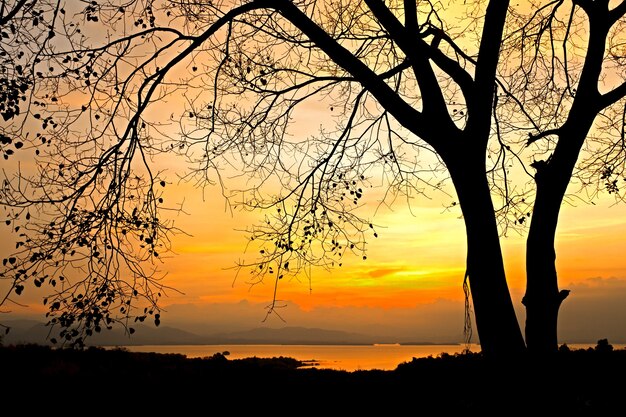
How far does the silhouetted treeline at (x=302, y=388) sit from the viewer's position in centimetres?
849

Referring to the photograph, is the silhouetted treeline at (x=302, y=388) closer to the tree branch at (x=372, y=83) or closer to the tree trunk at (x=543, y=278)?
the tree trunk at (x=543, y=278)

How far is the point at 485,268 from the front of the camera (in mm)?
8859

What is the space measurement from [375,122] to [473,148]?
3.95 m

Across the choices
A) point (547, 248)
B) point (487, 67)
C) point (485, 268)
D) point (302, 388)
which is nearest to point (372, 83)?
point (487, 67)

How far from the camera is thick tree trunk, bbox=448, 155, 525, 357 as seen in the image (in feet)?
28.5

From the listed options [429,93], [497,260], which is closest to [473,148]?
[429,93]

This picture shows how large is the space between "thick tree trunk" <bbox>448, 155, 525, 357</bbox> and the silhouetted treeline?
0.31 metres

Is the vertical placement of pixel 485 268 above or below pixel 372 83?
below

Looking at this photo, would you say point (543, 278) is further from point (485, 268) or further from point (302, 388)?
point (302, 388)

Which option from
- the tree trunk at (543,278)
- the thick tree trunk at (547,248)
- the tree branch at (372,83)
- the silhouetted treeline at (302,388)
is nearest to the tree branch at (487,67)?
the tree branch at (372,83)

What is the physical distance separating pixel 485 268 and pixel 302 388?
12.6 ft

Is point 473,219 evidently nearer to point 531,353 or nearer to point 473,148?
point 473,148

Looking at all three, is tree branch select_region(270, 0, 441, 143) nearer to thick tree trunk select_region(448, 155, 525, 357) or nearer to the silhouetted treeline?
thick tree trunk select_region(448, 155, 525, 357)

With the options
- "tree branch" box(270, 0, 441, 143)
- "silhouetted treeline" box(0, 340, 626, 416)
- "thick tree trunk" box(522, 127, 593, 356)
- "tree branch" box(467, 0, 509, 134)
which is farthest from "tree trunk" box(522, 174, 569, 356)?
"tree branch" box(270, 0, 441, 143)
